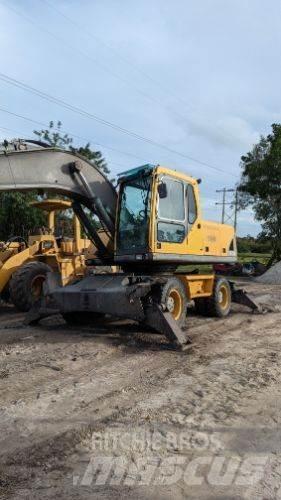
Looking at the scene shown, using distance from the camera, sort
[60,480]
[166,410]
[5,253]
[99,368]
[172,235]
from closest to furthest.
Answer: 1. [60,480]
2. [166,410]
3. [99,368]
4. [172,235]
5. [5,253]

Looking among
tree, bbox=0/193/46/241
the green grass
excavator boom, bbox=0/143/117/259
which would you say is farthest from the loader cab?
the green grass

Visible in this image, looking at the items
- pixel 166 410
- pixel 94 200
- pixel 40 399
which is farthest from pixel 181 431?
pixel 94 200

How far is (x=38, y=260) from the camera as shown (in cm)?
1331

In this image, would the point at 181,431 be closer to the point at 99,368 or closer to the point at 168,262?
the point at 99,368

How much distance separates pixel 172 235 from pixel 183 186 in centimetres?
105

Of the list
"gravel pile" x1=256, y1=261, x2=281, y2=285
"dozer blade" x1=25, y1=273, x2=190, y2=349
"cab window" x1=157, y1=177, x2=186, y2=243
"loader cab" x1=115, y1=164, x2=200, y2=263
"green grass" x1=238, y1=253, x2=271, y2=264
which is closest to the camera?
"dozer blade" x1=25, y1=273, x2=190, y2=349

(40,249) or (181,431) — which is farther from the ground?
(40,249)

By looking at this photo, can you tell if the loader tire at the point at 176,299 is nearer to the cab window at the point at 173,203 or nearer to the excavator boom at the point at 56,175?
the cab window at the point at 173,203

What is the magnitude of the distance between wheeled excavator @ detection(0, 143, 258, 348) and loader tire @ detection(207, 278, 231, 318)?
41cm

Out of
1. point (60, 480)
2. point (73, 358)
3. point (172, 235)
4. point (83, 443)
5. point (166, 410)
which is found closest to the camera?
point (60, 480)

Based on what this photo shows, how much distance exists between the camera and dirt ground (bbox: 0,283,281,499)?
12.4 ft

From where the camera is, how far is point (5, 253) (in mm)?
13305

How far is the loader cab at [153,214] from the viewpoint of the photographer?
9.14 meters

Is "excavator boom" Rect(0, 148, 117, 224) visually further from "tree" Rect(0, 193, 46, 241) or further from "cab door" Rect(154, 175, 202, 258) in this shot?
"tree" Rect(0, 193, 46, 241)
